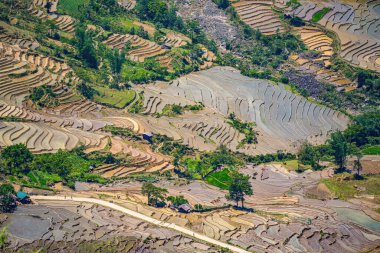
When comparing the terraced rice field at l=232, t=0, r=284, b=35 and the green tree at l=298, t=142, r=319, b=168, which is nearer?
the green tree at l=298, t=142, r=319, b=168

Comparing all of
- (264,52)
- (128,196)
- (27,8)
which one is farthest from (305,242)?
(27,8)

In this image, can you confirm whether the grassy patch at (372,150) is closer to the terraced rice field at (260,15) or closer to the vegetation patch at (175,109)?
the vegetation patch at (175,109)

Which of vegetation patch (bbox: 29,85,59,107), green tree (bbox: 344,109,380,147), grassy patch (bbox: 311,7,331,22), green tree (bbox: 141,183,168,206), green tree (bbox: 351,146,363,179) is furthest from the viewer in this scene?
grassy patch (bbox: 311,7,331,22)

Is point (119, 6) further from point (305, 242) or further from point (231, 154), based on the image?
→ point (305, 242)

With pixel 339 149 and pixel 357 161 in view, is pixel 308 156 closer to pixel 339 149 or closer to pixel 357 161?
pixel 339 149

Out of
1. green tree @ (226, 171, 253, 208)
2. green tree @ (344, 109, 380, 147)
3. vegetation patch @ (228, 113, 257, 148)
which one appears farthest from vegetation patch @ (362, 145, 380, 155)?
green tree @ (226, 171, 253, 208)

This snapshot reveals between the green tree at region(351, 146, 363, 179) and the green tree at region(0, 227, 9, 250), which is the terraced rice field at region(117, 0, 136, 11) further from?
the green tree at region(0, 227, 9, 250)

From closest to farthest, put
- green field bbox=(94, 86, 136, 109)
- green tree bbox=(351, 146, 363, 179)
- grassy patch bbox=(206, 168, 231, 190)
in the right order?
grassy patch bbox=(206, 168, 231, 190) < green tree bbox=(351, 146, 363, 179) < green field bbox=(94, 86, 136, 109)

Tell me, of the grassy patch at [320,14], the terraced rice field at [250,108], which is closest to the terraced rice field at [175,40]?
the terraced rice field at [250,108]
